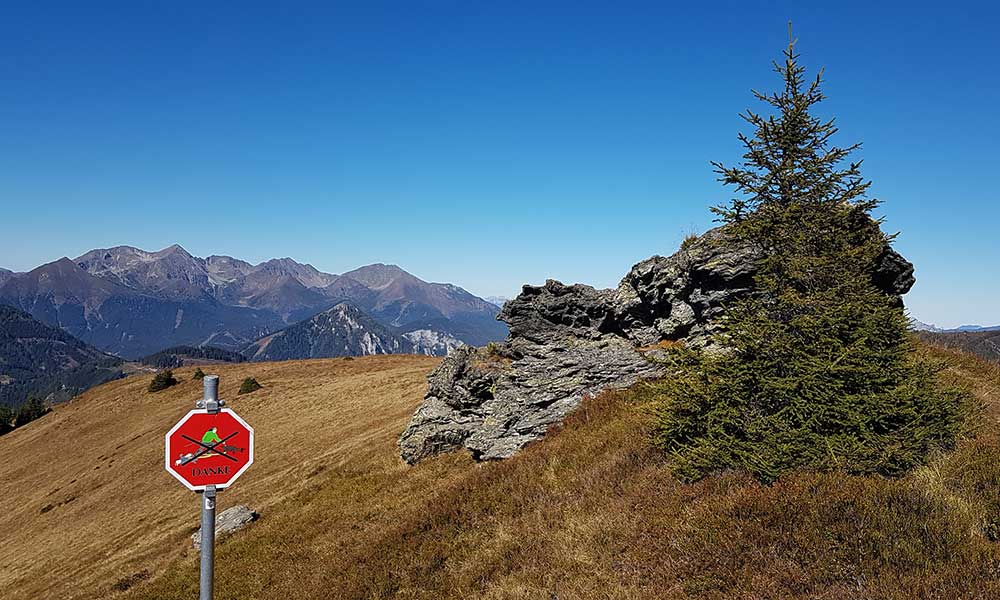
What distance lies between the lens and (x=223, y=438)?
6152 millimetres

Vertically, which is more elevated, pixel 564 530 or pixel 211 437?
pixel 211 437

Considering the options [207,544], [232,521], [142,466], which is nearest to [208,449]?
[207,544]

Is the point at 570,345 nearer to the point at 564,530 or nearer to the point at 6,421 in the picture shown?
the point at 564,530

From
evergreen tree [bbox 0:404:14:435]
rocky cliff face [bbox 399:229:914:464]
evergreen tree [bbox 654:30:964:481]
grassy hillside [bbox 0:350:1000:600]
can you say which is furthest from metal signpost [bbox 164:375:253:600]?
evergreen tree [bbox 0:404:14:435]

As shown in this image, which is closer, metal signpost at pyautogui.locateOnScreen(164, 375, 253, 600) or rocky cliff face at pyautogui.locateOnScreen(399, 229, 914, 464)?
metal signpost at pyautogui.locateOnScreen(164, 375, 253, 600)

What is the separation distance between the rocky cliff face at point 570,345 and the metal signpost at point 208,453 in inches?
492

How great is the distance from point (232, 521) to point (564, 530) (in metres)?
16.0

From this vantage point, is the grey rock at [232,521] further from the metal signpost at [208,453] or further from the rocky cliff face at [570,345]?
the metal signpost at [208,453]

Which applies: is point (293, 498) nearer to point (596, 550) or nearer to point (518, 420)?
point (518, 420)

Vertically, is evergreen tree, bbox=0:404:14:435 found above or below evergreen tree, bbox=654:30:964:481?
below

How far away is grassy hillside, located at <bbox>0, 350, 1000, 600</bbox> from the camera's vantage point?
22.1 ft

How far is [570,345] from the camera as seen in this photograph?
2148cm

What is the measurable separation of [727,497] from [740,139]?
817 cm

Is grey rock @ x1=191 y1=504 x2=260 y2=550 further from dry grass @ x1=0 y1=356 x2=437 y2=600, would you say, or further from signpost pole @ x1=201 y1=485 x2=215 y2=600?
signpost pole @ x1=201 y1=485 x2=215 y2=600
